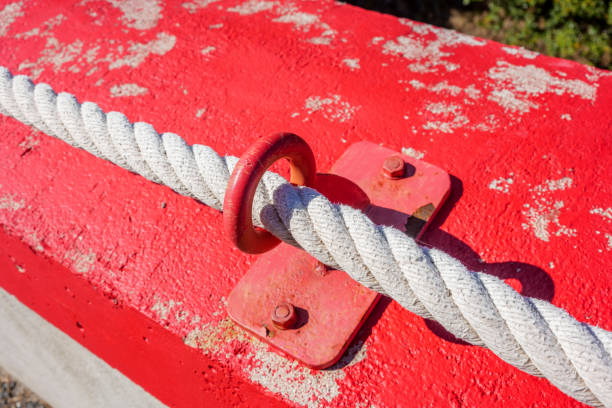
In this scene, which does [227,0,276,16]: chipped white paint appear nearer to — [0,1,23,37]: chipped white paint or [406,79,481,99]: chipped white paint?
[406,79,481,99]: chipped white paint

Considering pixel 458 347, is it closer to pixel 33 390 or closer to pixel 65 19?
pixel 65 19

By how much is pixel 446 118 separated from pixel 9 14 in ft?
5.21

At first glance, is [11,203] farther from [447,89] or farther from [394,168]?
[447,89]

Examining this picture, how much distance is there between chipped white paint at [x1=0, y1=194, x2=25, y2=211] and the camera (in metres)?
1.21

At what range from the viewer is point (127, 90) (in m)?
1.41

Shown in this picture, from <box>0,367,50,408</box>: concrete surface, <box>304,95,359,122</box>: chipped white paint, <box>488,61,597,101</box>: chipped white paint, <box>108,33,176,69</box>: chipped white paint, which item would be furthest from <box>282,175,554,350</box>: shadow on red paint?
<box>0,367,50,408</box>: concrete surface

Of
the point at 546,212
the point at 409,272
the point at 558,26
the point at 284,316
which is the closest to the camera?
the point at 409,272

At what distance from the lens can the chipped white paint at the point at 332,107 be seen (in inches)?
48.8

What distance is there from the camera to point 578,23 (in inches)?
138

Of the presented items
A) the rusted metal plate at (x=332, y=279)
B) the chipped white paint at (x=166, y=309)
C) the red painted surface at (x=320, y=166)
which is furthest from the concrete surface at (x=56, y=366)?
the rusted metal plate at (x=332, y=279)

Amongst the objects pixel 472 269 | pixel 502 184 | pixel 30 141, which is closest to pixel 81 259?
pixel 30 141

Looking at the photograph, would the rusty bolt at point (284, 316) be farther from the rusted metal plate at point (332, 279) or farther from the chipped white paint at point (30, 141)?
the chipped white paint at point (30, 141)

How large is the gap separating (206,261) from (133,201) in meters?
0.27

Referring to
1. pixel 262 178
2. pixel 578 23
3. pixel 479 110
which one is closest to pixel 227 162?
pixel 262 178
